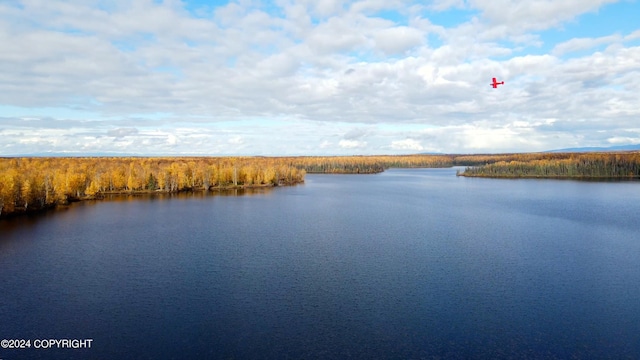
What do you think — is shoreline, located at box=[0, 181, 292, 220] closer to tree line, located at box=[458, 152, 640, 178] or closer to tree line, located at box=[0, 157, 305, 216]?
tree line, located at box=[0, 157, 305, 216]

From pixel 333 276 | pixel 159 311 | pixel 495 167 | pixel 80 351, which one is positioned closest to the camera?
pixel 80 351

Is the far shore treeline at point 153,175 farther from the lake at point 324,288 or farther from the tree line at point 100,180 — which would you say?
the lake at point 324,288

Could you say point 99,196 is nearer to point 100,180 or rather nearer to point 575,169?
point 100,180

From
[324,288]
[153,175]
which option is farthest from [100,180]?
[324,288]

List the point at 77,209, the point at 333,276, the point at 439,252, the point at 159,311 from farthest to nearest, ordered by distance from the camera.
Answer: the point at 77,209, the point at 439,252, the point at 333,276, the point at 159,311

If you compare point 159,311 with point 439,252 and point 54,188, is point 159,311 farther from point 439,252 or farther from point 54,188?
point 54,188

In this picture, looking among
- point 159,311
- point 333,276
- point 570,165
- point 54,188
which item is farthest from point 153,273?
point 570,165

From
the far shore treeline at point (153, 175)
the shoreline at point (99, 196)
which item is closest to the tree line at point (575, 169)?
the far shore treeline at point (153, 175)
